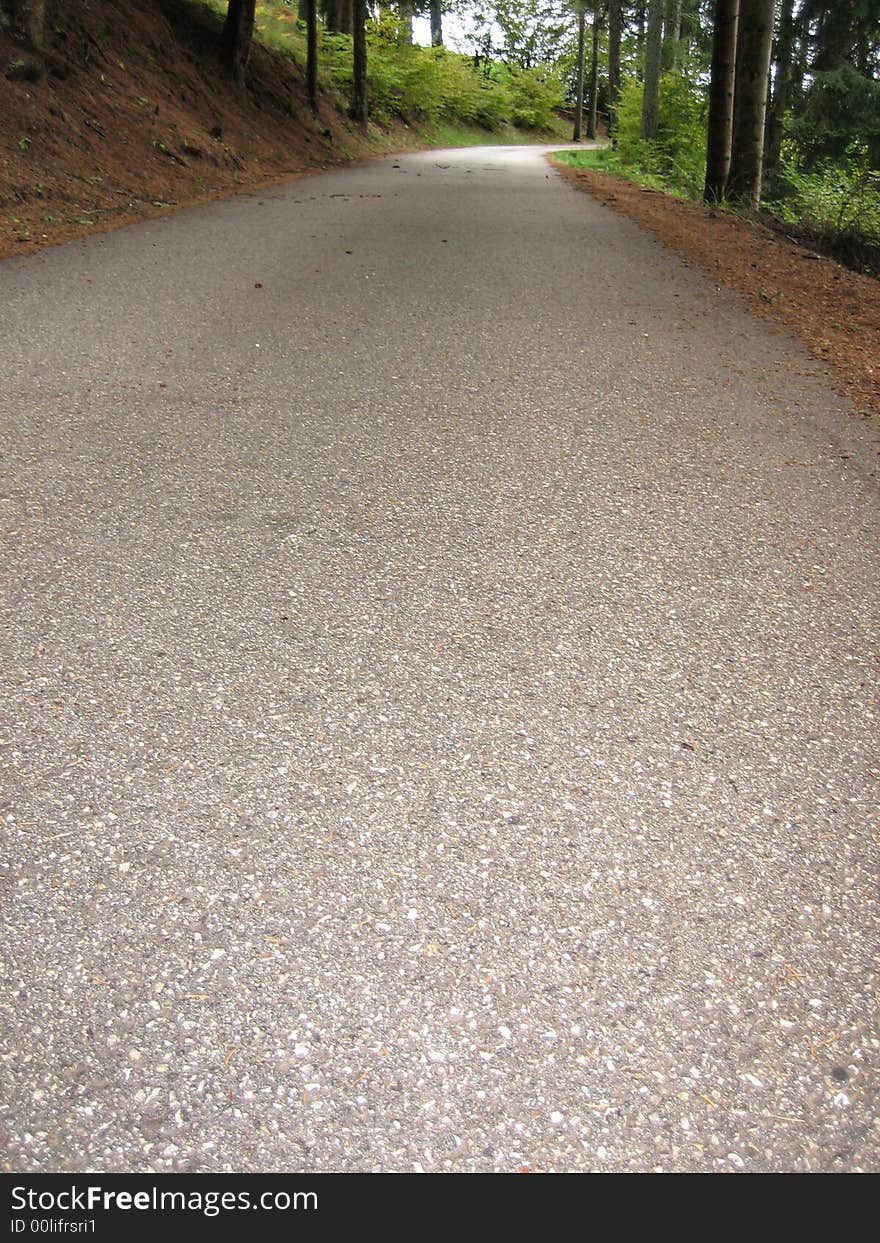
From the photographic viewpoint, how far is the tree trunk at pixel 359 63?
81.7ft

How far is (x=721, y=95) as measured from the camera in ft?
47.9

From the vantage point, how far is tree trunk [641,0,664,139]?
25844mm

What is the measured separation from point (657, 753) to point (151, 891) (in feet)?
4.23

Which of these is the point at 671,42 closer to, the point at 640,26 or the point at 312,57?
the point at 312,57

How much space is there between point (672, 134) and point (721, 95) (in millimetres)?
14989

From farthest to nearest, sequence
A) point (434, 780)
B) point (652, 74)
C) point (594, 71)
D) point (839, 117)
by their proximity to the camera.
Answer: point (594, 71) < point (652, 74) < point (839, 117) < point (434, 780)

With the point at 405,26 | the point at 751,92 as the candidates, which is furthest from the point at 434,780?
the point at 405,26

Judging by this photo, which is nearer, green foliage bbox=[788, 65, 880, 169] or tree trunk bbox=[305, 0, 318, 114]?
tree trunk bbox=[305, 0, 318, 114]

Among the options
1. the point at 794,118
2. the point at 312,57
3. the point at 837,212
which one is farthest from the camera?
the point at 794,118

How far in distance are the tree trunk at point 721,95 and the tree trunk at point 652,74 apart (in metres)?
12.4

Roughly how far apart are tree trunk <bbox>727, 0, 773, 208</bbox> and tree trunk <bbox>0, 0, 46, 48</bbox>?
989 centimetres

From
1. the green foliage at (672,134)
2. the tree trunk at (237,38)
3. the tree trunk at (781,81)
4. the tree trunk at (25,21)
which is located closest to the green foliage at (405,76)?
the tree trunk at (237,38)

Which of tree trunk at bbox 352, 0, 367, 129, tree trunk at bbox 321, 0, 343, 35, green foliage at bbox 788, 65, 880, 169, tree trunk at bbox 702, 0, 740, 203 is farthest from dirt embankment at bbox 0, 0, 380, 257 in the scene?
green foliage at bbox 788, 65, 880, 169

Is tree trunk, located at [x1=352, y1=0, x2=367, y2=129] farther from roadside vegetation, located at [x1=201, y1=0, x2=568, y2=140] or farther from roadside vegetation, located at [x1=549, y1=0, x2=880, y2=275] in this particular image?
roadside vegetation, located at [x1=549, y1=0, x2=880, y2=275]
